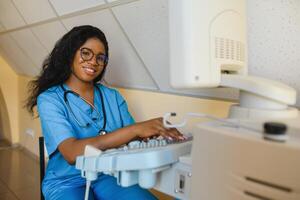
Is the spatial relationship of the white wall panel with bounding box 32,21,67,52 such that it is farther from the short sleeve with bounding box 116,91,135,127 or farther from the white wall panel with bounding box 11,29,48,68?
the short sleeve with bounding box 116,91,135,127

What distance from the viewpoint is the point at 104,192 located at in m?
1.25

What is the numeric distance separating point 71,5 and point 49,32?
0.57 metres

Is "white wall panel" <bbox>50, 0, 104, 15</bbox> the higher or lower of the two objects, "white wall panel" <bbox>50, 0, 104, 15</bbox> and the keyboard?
the higher

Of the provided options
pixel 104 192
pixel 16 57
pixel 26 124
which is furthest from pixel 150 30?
pixel 26 124

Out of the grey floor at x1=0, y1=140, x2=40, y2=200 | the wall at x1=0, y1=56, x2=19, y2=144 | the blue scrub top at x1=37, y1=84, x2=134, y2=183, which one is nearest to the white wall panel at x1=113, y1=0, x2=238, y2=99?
the blue scrub top at x1=37, y1=84, x2=134, y2=183

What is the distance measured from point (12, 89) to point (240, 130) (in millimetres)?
3511

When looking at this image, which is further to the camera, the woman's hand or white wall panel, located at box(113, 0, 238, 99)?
white wall panel, located at box(113, 0, 238, 99)

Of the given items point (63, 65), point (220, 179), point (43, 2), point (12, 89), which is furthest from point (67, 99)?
point (12, 89)

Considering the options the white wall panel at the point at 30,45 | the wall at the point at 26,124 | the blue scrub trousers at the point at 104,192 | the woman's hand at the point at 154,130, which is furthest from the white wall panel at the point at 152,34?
the wall at the point at 26,124

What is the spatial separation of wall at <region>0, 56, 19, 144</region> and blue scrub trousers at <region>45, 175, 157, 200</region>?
2.66 m

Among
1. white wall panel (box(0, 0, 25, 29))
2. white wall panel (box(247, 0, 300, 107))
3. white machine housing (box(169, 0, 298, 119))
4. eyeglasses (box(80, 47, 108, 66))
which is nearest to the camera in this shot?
white machine housing (box(169, 0, 298, 119))

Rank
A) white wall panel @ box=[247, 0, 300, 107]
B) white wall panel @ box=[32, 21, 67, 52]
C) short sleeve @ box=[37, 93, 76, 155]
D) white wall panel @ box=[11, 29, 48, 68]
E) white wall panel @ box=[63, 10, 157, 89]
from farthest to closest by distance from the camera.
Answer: white wall panel @ box=[11, 29, 48, 68] → white wall panel @ box=[32, 21, 67, 52] → white wall panel @ box=[63, 10, 157, 89] → short sleeve @ box=[37, 93, 76, 155] → white wall panel @ box=[247, 0, 300, 107]

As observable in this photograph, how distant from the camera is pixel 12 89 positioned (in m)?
3.60

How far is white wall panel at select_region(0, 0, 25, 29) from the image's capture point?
228 cm
